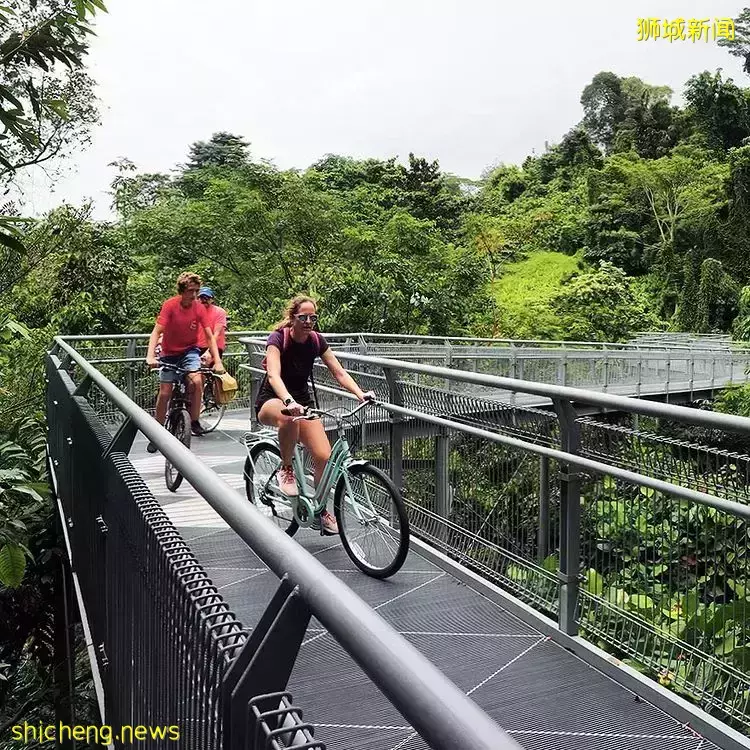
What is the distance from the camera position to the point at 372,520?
4.88m

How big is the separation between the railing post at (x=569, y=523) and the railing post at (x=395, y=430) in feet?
5.99

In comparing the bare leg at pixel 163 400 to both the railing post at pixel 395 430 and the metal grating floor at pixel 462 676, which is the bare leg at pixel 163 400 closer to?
the metal grating floor at pixel 462 676

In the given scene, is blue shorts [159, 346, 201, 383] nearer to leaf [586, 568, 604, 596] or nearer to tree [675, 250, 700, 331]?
leaf [586, 568, 604, 596]

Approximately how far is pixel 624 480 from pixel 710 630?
653 mm

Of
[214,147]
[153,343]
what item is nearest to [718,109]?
[214,147]

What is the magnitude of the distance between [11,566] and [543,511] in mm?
3174

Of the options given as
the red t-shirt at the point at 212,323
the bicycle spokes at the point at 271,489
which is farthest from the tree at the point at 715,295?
the bicycle spokes at the point at 271,489

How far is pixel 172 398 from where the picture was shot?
783 centimetres

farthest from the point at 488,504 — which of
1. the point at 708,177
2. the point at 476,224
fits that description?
the point at 708,177

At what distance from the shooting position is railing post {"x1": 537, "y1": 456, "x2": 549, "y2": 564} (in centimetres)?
421

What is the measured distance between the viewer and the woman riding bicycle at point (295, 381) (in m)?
5.20

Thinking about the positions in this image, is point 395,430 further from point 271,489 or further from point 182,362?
point 182,362

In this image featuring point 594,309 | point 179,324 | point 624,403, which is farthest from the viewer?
point 594,309

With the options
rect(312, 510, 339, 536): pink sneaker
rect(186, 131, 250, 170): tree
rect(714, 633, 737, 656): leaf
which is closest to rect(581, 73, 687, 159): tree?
rect(186, 131, 250, 170): tree
